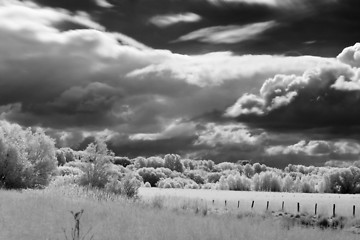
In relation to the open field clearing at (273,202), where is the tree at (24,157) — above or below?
above

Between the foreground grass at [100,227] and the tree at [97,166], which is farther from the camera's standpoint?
the tree at [97,166]

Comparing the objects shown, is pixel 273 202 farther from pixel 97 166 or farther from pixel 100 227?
pixel 100 227

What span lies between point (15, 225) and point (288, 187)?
130027mm

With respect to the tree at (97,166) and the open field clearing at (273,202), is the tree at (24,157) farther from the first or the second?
the open field clearing at (273,202)

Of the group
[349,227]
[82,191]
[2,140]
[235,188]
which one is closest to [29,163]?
[2,140]

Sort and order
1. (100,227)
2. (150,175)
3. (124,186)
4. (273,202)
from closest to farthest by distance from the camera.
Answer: (100,227), (124,186), (273,202), (150,175)

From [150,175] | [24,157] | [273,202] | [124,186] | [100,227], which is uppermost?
[150,175]

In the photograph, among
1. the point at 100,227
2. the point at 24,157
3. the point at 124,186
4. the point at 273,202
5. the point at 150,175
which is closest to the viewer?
the point at 100,227

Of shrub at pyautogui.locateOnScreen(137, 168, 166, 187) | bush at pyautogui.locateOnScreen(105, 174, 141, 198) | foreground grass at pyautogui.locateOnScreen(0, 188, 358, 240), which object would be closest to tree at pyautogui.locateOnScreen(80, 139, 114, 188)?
bush at pyautogui.locateOnScreen(105, 174, 141, 198)

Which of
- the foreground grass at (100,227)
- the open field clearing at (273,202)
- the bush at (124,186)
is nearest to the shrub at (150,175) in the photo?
→ the open field clearing at (273,202)

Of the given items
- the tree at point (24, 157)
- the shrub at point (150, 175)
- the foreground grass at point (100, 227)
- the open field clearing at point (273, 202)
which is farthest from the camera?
the shrub at point (150, 175)

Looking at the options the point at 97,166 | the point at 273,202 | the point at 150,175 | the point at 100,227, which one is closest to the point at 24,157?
the point at 97,166

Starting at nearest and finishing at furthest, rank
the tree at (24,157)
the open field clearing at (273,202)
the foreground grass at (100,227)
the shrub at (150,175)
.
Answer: the foreground grass at (100,227)
the tree at (24,157)
the open field clearing at (273,202)
the shrub at (150,175)

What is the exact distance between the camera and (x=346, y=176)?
469 feet
